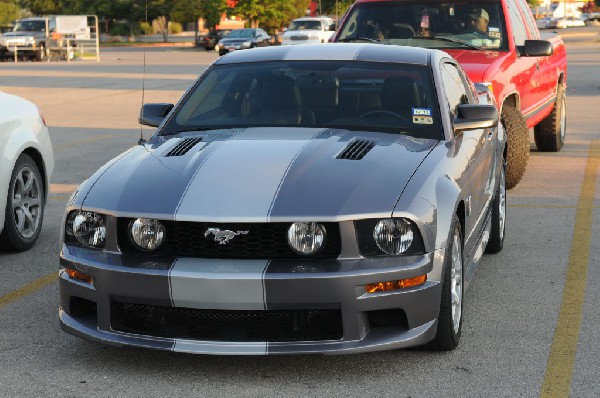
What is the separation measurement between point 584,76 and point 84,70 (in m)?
15.7

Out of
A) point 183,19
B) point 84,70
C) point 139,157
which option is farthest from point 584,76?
point 183,19

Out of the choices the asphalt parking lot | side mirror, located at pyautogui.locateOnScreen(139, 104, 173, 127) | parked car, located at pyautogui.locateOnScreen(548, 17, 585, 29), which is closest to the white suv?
the asphalt parking lot

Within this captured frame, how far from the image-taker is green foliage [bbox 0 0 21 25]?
269ft

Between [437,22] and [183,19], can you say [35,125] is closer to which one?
[437,22]

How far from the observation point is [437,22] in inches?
476

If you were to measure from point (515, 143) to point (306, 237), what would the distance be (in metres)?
6.09

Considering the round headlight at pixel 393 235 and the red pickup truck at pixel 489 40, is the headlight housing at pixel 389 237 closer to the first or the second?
the round headlight at pixel 393 235

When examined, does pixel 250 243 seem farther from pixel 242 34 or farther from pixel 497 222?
pixel 242 34

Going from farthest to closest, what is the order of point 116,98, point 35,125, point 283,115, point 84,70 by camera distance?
point 84,70, point 116,98, point 35,125, point 283,115

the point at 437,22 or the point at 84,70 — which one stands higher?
the point at 437,22

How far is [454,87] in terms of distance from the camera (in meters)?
7.19

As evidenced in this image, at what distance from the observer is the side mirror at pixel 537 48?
11.4 metres

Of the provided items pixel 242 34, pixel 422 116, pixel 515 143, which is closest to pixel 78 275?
pixel 422 116

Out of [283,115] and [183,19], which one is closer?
[283,115]
